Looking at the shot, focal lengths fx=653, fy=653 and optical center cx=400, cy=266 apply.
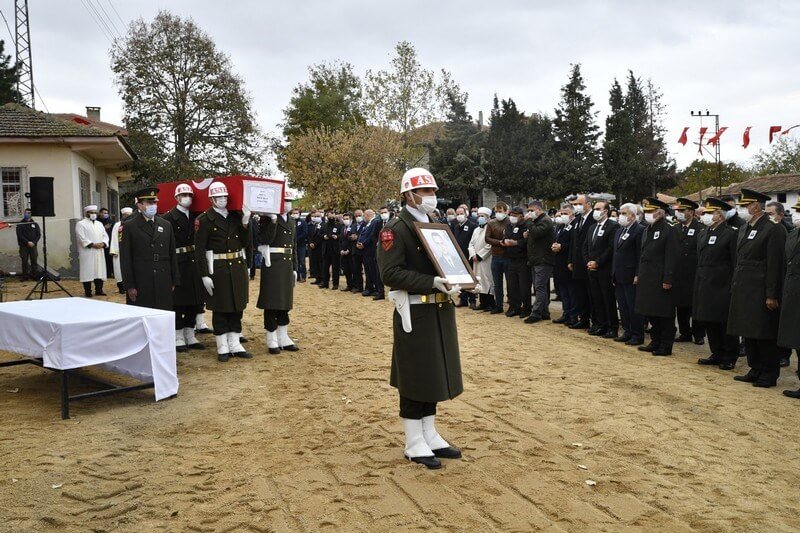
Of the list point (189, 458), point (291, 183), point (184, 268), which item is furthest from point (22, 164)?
point (291, 183)

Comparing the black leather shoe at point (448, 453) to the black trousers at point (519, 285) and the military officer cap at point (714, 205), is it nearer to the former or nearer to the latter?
the military officer cap at point (714, 205)

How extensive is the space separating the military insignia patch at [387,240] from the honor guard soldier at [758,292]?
4864 mm

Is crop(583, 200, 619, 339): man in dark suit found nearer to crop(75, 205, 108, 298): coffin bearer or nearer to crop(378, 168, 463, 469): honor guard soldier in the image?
crop(378, 168, 463, 469): honor guard soldier

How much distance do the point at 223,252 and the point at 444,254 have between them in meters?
4.56

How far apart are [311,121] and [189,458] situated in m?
47.4

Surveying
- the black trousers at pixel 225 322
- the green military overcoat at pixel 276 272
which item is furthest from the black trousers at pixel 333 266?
the black trousers at pixel 225 322

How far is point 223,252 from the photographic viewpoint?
28.2ft

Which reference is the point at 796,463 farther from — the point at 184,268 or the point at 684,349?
the point at 184,268

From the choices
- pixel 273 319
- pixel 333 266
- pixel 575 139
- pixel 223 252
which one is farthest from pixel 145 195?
pixel 575 139

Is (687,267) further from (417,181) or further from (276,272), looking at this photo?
(417,181)

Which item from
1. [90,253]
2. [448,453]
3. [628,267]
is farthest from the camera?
[90,253]

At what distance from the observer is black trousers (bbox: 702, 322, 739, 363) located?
327 inches

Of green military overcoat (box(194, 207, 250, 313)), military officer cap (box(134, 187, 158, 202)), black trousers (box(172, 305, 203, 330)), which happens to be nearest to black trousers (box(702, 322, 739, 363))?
green military overcoat (box(194, 207, 250, 313))

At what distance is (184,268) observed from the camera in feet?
31.1
